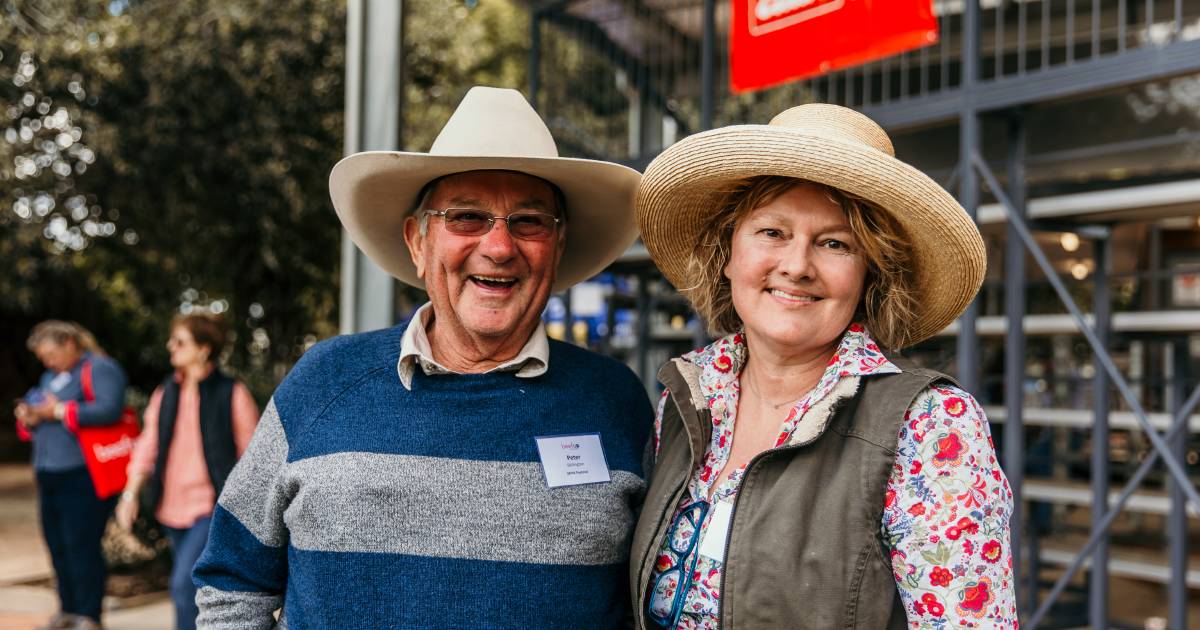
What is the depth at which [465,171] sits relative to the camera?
205cm

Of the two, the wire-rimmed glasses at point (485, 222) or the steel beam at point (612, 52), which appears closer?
the wire-rimmed glasses at point (485, 222)

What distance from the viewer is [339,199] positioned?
2.34 meters

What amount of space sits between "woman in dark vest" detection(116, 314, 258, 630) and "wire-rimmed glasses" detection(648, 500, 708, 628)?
3700mm

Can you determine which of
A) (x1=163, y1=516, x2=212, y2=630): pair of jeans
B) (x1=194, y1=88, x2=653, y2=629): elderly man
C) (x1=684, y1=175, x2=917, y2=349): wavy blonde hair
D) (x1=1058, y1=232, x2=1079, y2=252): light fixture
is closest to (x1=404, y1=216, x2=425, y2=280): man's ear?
(x1=194, y1=88, x2=653, y2=629): elderly man

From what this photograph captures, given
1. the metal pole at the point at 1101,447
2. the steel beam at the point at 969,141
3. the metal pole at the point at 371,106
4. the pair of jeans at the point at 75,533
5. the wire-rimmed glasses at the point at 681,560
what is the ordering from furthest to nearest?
the pair of jeans at the point at 75,533, the metal pole at the point at 1101,447, the steel beam at the point at 969,141, the metal pole at the point at 371,106, the wire-rimmed glasses at the point at 681,560

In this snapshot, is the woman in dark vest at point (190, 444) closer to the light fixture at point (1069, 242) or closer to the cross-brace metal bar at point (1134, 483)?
the cross-brace metal bar at point (1134, 483)

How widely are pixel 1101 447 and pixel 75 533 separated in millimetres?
5552

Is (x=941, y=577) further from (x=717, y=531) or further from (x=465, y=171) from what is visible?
(x=465, y=171)

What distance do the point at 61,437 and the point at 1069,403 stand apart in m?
6.81

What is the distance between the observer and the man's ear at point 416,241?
2.12m

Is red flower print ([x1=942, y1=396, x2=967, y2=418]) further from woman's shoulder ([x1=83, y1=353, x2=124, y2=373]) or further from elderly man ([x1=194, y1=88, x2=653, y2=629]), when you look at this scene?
woman's shoulder ([x1=83, y1=353, x2=124, y2=373])

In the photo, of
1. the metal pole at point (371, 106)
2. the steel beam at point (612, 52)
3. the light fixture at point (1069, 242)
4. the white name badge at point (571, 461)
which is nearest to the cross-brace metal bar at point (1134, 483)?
the light fixture at point (1069, 242)

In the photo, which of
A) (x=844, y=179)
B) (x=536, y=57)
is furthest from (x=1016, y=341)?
(x=536, y=57)

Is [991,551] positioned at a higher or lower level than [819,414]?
lower
